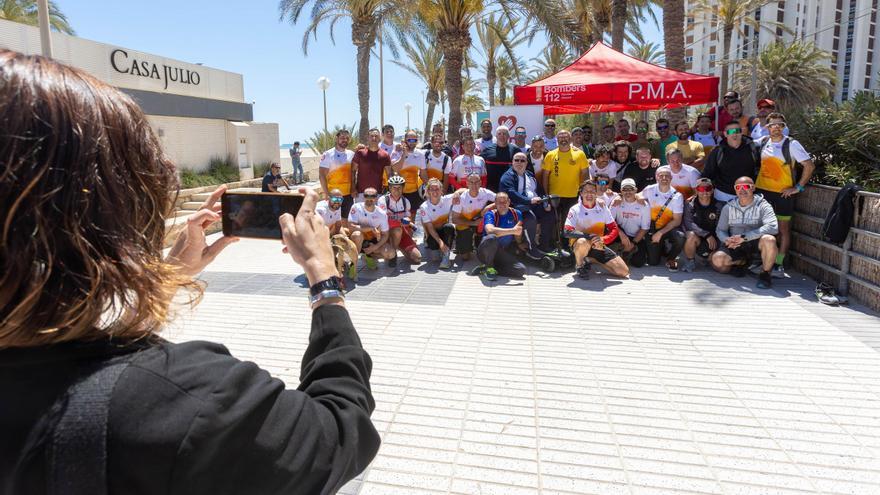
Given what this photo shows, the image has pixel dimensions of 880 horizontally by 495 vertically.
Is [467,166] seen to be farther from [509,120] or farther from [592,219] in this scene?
[592,219]

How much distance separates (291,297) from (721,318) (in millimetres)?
4893

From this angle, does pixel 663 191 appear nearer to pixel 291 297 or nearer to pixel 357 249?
pixel 357 249

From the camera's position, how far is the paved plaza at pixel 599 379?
10.1ft

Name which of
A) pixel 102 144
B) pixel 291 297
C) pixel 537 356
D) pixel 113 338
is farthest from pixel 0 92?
pixel 291 297

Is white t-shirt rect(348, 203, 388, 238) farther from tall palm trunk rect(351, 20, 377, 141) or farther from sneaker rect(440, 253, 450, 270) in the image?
tall palm trunk rect(351, 20, 377, 141)

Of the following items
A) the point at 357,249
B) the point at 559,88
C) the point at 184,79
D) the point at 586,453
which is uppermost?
the point at 184,79

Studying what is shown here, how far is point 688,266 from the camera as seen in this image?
25.6 ft

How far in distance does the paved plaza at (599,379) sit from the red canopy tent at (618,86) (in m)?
3.66

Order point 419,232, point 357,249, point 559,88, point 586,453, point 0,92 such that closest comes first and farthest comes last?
1. point 0,92
2. point 586,453
3. point 357,249
4. point 559,88
5. point 419,232

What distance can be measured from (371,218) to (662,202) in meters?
4.37

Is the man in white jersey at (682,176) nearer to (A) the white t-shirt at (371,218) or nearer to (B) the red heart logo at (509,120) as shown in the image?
(B) the red heart logo at (509,120)

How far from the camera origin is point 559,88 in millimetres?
9898

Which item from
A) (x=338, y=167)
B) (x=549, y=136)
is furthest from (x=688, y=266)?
(x=338, y=167)

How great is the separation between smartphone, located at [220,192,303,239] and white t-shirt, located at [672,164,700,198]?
8.17m
